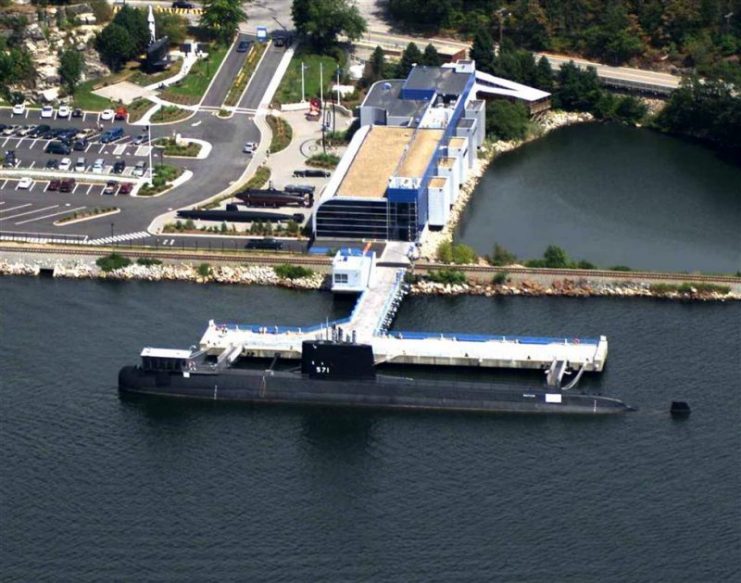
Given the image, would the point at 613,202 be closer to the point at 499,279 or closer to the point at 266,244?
the point at 499,279

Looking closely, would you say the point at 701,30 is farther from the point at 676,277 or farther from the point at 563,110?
the point at 676,277

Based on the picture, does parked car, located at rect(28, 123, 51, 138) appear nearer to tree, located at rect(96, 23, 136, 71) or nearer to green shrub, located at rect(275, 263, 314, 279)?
tree, located at rect(96, 23, 136, 71)

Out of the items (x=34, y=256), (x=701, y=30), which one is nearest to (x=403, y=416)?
(x=34, y=256)

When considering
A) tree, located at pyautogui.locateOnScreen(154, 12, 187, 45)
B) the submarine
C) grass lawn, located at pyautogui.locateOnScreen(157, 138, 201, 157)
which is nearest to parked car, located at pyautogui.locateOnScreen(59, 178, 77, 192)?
grass lawn, located at pyautogui.locateOnScreen(157, 138, 201, 157)

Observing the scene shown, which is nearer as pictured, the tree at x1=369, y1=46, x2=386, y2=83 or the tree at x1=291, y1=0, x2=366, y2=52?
the tree at x1=369, y1=46, x2=386, y2=83

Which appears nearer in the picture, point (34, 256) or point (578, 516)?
point (578, 516)

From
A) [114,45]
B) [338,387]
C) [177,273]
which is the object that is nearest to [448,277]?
[177,273]

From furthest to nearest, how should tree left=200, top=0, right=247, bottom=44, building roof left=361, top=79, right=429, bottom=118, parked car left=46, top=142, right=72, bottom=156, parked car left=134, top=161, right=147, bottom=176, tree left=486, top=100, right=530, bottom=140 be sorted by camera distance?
tree left=200, top=0, right=247, bottom=44
tree left=486, top=100, right=530, bottom=140
parked car left=46, top=142, right=72, bottom=156
building roof left=361, top=79, right=429, bottom=118
parked car left=134, top=161, right=147, bottom=176
